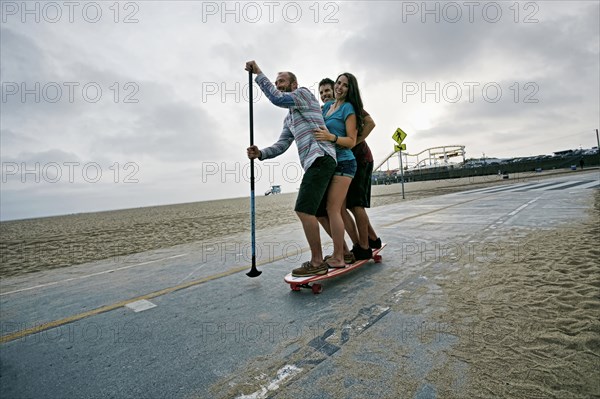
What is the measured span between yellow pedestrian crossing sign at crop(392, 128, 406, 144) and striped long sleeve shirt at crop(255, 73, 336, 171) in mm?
14471

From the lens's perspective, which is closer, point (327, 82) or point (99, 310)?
point (99, 310)

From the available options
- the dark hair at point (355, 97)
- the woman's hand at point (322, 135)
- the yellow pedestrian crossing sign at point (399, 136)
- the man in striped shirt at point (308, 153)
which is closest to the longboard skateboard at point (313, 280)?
the man in striped shirt at point (308, 153)

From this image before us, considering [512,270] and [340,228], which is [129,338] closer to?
[340,228]

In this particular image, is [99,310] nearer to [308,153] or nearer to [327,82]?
[308,153]

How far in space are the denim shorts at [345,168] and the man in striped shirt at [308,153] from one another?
20 cm

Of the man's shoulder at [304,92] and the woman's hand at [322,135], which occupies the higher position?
the man's shoulder at [304,92]

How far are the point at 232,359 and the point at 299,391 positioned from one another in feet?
1.78

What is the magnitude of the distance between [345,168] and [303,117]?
2.36 ft

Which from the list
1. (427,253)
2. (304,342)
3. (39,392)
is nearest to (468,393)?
(304,342)

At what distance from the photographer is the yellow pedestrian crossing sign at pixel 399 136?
16.4m

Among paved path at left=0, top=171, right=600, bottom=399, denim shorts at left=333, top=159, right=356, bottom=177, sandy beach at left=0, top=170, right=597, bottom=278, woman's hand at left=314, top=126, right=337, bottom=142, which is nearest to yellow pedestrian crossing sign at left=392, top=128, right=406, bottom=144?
sandy beach at left=0, top=170, right=597, bottom=278

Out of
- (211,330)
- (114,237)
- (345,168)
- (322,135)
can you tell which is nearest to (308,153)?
(322,135)

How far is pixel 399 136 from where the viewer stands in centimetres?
1653

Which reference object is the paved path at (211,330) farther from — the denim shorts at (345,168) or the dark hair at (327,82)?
the dark hair at (327,82)
